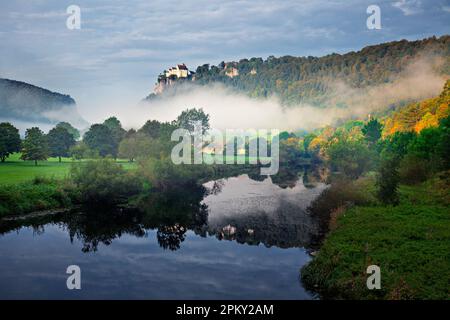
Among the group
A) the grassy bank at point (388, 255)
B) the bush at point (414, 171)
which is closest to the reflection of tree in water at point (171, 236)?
the grassy bank at point (388, 255)

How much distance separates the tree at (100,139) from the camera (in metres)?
105

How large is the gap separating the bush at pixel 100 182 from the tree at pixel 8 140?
82.5 feet

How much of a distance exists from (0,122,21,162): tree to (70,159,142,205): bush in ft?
82.5

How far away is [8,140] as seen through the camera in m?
76.6

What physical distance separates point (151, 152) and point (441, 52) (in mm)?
160280

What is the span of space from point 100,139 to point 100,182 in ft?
170

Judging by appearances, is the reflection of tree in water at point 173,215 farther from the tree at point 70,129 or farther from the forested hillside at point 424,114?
the tree at point 70,129

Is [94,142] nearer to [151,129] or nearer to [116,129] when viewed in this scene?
[116,129]

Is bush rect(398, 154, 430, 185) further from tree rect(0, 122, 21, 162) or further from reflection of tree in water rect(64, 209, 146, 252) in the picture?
tree rect(0, 122, 21, 162)

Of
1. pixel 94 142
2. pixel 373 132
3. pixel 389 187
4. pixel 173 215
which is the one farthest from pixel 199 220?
pixel 373 132

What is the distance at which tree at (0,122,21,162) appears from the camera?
74.8m
